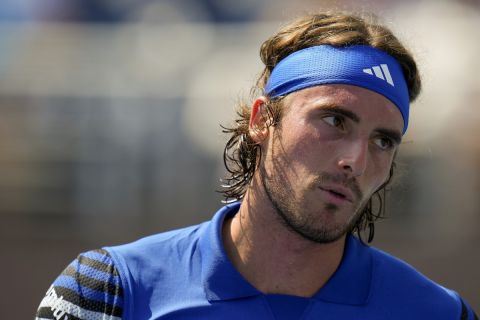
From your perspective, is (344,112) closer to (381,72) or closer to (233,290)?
(381,72)

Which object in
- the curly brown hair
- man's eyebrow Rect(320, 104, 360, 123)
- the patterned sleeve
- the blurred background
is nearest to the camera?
the patterned sleeve

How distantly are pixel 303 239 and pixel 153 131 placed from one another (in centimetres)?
554

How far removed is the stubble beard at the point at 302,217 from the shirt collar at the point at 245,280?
0.11 m

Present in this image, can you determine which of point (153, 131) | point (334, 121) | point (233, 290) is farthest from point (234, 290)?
point (153, 131)

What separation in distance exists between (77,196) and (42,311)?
571 centimetres

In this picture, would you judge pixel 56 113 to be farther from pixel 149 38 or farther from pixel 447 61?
pixel 447 61

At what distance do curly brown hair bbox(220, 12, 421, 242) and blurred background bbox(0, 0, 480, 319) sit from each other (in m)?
4.54

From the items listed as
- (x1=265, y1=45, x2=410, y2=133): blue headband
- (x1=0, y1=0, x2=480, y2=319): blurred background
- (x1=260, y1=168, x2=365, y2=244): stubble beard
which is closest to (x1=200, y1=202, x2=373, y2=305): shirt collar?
(x1=260, y1=168, x2=365, y2=244): stubble beard

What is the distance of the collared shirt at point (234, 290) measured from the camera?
7.65ft

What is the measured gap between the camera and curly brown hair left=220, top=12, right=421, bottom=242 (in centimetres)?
263

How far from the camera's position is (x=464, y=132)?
24.6 ft

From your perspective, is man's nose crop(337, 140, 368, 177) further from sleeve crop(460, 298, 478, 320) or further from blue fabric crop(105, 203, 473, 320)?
sleeve crop(460, 298, 478, 320)

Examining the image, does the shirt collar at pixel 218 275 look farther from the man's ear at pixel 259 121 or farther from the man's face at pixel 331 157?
the man's ear at pixel 259 121

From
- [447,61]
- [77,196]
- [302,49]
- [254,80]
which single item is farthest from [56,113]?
[302,49]
